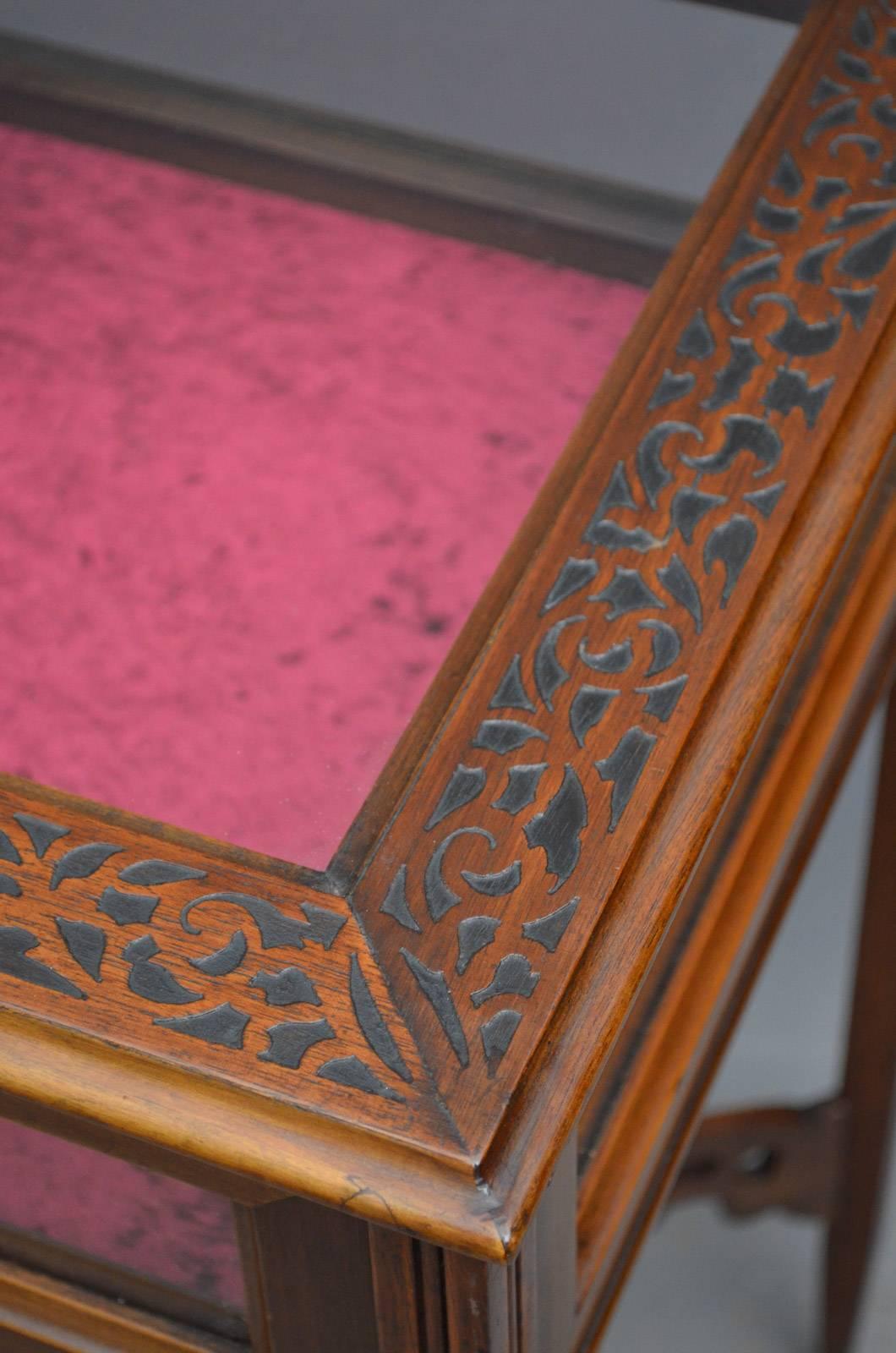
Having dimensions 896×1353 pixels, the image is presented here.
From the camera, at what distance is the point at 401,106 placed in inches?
33.6

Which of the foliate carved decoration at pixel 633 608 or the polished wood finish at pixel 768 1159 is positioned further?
the polished wood finish at pixel 768 1159

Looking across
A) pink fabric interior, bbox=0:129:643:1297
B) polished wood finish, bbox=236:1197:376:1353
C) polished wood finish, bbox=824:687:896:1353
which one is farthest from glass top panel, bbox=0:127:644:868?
polished wood finish, bbox=824:687:896:1353

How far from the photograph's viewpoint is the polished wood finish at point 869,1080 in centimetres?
122

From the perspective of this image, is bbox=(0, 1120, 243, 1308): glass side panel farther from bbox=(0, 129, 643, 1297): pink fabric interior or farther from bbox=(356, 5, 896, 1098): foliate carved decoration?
bbox=(356, 5, 896, 1098): foliate carved decoration

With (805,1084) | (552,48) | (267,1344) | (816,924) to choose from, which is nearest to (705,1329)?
(805,1084)

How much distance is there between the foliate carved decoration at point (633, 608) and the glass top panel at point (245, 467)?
1.7 inches

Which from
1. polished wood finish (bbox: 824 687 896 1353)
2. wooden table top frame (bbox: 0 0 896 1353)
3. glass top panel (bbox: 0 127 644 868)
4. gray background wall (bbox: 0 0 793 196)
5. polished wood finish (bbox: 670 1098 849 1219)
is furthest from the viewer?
polished wood finish (bbox: 670 1098 849 1219)

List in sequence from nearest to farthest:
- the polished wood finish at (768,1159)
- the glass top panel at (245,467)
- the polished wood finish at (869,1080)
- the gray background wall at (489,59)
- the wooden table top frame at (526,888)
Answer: the wooden table top frame at (526,888) → the glass top panel at (245,467) → the gray background wall at (489,59) → the polished wood finish at (869,1080) → the polished wood finish at (768,1159)

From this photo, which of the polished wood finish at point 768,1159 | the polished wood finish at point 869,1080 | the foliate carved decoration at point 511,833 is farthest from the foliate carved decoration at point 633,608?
the polished wood finish at point 768,1159

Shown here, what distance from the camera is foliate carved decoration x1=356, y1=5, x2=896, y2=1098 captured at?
0.52 m

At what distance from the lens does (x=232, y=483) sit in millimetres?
704

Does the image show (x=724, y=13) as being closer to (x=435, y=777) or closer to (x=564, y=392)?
(x=564, y=392)

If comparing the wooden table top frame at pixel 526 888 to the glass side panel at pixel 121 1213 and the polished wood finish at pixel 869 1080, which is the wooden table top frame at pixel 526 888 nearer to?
→ the glass side panel at pixel 121 1213

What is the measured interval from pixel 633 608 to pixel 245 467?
0.63 ft
